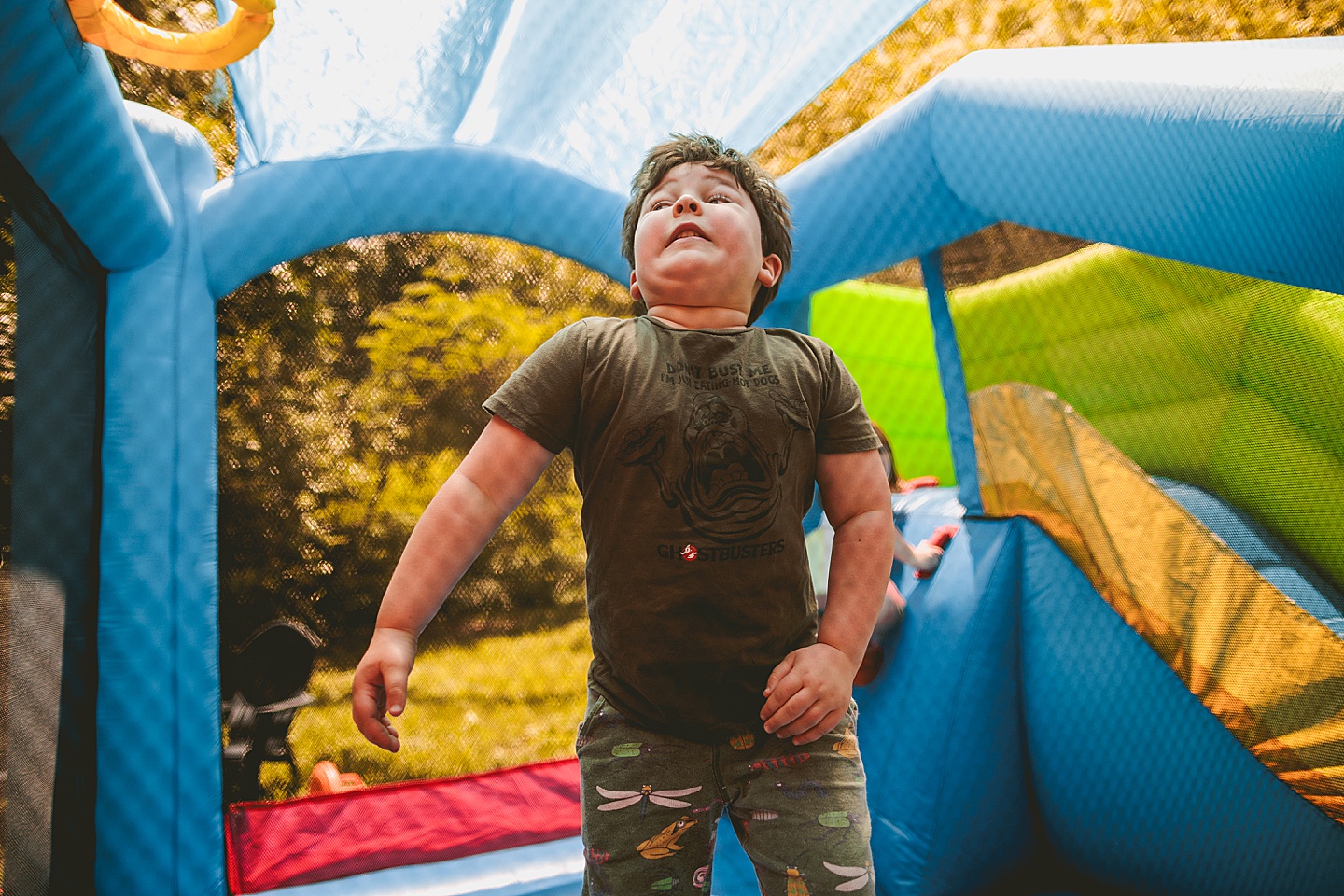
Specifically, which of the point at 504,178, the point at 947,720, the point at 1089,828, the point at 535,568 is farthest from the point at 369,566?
the point at 1089,828

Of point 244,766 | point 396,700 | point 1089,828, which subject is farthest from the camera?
point 244,766

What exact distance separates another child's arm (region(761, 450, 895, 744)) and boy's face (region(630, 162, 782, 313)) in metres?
0.21

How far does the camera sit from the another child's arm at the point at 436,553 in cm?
70

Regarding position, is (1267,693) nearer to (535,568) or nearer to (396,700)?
(396,700)

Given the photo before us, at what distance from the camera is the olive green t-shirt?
0.74 meters

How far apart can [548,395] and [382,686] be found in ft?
0.97

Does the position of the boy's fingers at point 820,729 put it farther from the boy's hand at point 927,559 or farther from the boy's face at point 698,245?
the boy's hand at point 927,559

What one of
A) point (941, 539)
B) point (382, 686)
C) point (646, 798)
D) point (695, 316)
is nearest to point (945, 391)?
point (941, 539)

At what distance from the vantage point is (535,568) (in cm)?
164

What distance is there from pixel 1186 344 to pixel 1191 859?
2.34 ft

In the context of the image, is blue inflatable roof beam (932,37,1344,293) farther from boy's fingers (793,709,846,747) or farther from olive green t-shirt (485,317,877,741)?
boy's fingers (793,709,846,747)

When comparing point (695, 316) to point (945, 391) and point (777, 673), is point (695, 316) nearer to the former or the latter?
point (777, 673)

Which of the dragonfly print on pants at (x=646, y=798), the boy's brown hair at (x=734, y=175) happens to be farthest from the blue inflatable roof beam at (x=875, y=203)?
the dragonfly print on pants at (x=646, y=798)

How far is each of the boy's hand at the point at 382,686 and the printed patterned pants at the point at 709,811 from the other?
19 cm
